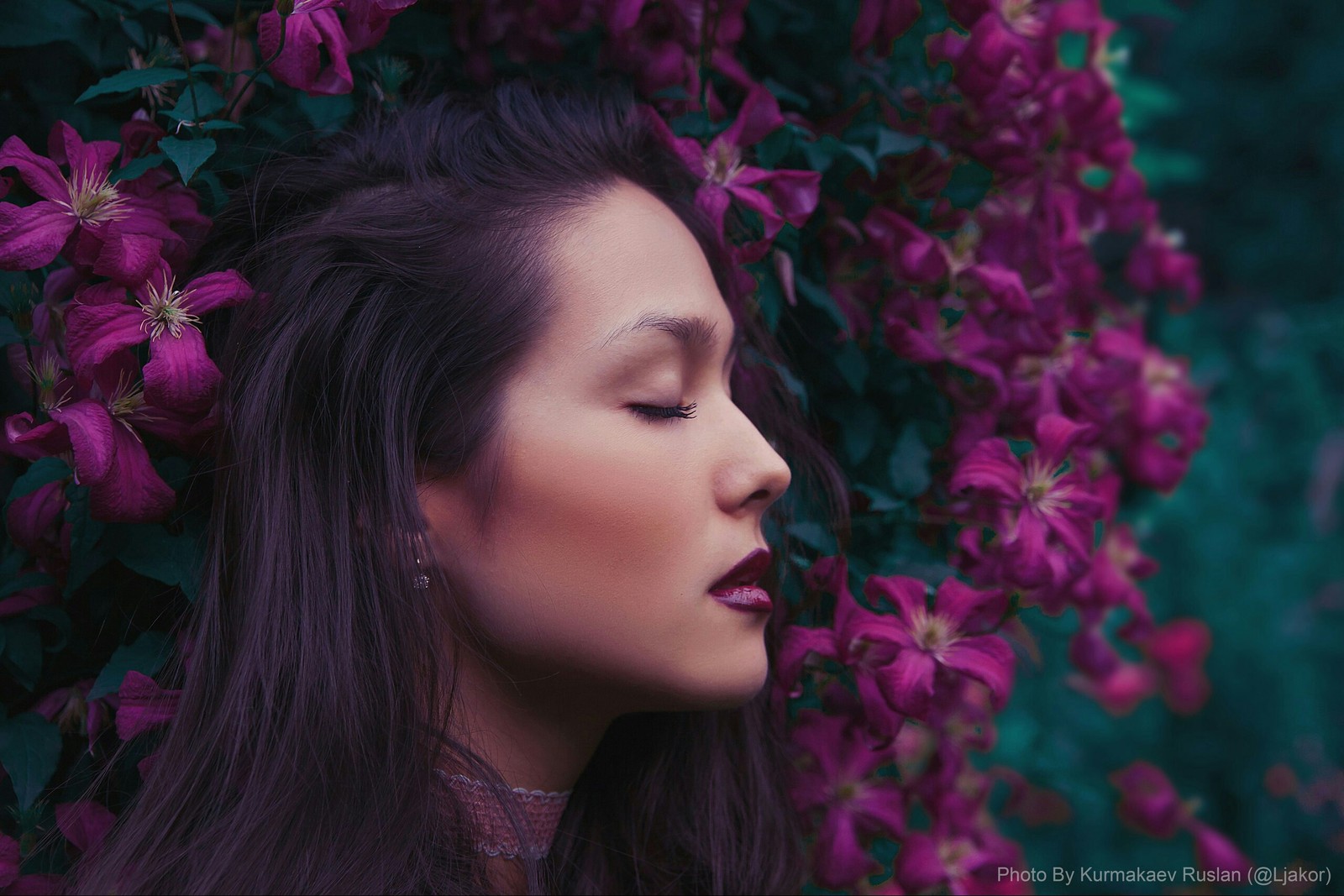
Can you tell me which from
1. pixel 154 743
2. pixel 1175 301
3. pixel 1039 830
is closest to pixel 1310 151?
pixel 1175 301

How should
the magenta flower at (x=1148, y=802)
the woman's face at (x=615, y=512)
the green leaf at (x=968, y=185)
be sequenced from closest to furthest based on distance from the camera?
the woman's face at (x=615, y=512), the green leaf at (x=968, y=185), the magenta flower at (x=1148, y=802)

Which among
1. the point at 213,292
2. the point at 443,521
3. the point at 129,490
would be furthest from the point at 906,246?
the point at 129,490

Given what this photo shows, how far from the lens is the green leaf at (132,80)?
92 centimetres

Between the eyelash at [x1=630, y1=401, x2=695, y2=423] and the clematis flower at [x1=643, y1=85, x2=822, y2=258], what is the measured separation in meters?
0.22

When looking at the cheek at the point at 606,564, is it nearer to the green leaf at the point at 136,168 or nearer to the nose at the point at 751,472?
the nose at the point at 751,472

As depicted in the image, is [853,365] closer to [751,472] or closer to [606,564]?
[751,472]

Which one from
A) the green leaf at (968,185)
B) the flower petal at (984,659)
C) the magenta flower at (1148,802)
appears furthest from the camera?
the magenta flower at (1148,802)

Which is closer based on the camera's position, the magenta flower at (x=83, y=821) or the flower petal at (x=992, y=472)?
the magenta flower at (x=83, y=821)

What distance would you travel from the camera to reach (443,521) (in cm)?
98

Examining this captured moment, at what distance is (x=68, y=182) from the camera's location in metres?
0.91

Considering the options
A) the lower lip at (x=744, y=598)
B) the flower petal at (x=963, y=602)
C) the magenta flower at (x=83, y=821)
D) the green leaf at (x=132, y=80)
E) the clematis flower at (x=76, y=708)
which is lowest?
the magenta flower at (x=83, y=821)

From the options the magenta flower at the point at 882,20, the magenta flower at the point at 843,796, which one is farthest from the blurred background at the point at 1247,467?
the magenta flower at the point at 882,20

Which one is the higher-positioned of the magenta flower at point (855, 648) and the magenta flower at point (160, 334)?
the magenta flower at point (160, 334)

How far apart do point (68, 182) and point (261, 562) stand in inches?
14.4
